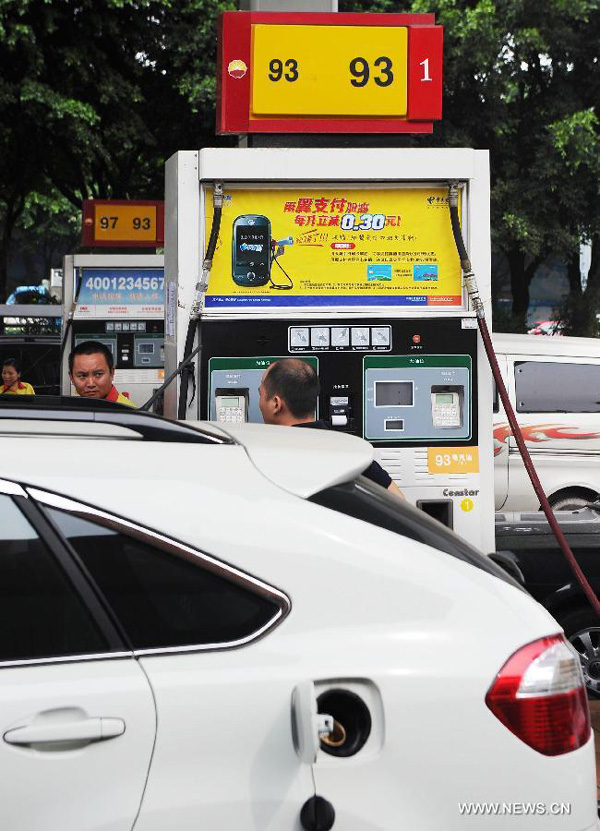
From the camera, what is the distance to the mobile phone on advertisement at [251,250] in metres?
5.93

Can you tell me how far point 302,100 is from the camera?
6.15 m

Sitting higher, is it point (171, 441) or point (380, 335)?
point (380, 335)

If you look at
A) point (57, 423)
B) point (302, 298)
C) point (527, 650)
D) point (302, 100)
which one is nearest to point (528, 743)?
point (527, 650)

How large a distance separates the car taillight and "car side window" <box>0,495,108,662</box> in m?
0.78

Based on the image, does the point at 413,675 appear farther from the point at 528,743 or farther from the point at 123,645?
the point at 123,645

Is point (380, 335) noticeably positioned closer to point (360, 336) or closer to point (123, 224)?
point (360, 336)

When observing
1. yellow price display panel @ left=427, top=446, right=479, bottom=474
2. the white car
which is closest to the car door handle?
the white car

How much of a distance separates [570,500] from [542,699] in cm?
871

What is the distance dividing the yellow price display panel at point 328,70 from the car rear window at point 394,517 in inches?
145

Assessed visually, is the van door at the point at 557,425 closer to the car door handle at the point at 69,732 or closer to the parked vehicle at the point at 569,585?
the parked vehicle at the point at 569,585

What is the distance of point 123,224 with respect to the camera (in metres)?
17.0

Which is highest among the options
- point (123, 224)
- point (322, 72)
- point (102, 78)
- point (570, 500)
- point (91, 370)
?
point (102, 78)

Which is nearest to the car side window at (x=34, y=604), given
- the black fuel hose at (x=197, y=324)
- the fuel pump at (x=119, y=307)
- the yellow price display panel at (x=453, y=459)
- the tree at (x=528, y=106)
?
the black fuel hose at (x=197, y=324)

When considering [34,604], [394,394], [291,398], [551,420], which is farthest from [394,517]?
[551,420]
